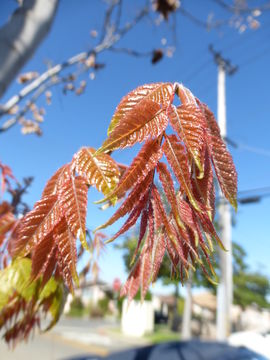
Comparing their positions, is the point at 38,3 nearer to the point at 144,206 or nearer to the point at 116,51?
the point at 144,206

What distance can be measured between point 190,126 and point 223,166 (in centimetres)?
7

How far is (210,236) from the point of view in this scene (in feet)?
1.17

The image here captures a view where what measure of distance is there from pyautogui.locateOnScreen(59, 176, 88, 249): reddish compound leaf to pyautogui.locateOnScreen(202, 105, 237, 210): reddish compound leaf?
0.17 meters

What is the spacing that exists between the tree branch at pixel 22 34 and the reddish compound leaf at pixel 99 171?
83 cm

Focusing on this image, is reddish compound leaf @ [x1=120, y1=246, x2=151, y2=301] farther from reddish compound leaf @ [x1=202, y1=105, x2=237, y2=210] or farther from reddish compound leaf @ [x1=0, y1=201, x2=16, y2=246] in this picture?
reddish compound leaf @ [x1=0, y1=201, x2=16, y2=246]

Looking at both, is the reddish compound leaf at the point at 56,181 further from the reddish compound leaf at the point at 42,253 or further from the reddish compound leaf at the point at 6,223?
the reddish compound leaf at the point at 6,223

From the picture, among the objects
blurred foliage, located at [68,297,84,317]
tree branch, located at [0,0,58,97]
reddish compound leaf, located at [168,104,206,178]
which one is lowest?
blurred foliage, located at [68,297,84,317]

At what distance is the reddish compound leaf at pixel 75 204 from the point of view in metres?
0.34

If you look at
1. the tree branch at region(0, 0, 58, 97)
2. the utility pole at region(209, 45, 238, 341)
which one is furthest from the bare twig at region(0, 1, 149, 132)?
the utility pole at region(209, 45, 238, 341)

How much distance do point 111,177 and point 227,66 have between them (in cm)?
944

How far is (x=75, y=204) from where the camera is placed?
14.5 inches

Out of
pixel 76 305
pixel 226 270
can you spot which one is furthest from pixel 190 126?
pixel 76 305

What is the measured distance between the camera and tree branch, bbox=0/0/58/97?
1.06 m

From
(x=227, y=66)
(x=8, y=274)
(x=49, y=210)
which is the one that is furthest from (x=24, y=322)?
(x=227, y=66)
